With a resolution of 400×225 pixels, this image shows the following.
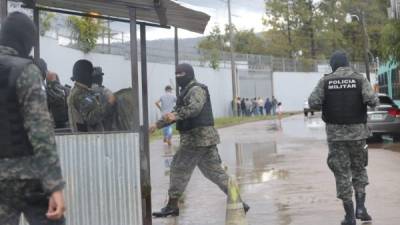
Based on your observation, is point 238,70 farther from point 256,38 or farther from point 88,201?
point 88,201

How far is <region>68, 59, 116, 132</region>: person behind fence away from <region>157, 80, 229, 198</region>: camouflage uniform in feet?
4.32

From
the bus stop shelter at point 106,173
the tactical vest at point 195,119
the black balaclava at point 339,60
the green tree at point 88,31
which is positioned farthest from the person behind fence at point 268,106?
the bus stop shelter at point 106,173

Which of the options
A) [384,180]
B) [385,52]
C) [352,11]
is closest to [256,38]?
[352,11]

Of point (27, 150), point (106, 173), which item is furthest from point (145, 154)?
point (27, 150)

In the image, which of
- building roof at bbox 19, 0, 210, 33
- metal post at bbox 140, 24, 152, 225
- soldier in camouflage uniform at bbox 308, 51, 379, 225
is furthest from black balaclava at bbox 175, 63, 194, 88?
soldier in camouflage uniform at bbox 308, 51, 379, 225

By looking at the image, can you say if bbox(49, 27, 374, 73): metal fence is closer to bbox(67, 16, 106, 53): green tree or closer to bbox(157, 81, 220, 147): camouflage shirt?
bbox(67, 16, 106, 53): green tree

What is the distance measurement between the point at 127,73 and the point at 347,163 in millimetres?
2545

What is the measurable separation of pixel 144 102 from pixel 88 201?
198 centimetres

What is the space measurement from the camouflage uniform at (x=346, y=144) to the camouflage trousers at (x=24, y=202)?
3864 millimetres

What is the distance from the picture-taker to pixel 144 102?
7.60 metres

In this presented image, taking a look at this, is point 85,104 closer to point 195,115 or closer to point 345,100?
point 195,115

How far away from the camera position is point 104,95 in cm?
663

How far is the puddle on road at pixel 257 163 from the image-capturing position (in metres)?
11.7

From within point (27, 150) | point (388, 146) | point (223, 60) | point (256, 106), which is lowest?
point (388, 146)
